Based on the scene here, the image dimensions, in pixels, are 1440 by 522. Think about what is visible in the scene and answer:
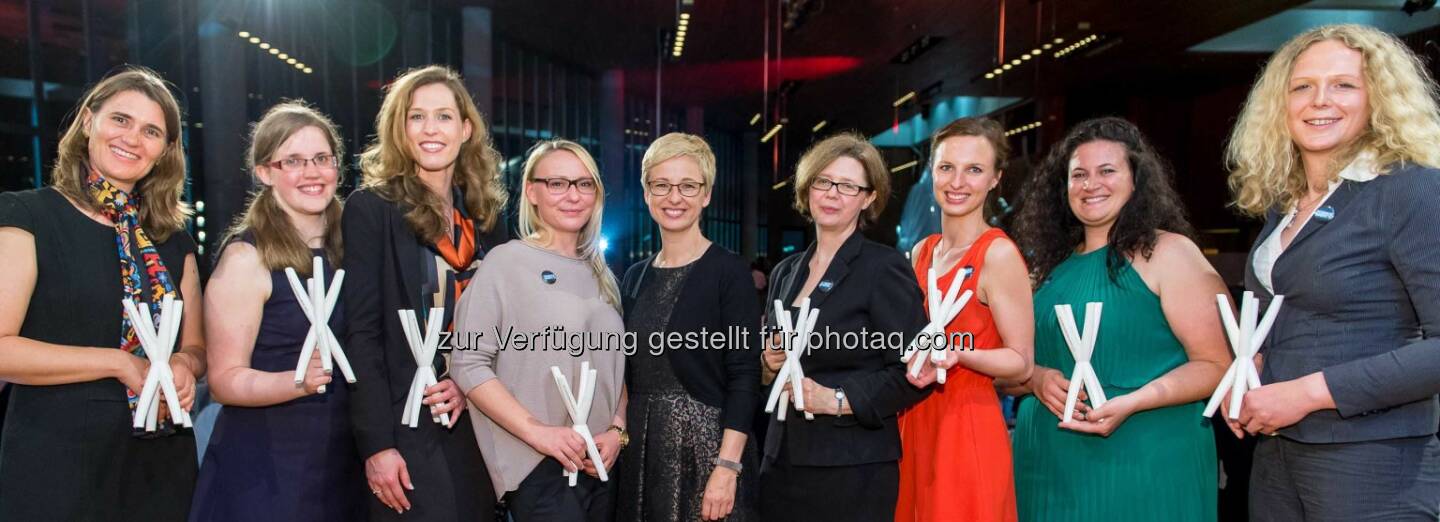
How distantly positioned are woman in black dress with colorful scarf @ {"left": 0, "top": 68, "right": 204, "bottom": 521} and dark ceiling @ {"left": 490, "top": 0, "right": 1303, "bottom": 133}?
4.65 metres

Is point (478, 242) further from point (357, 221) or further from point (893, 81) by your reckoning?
point (893, 81)

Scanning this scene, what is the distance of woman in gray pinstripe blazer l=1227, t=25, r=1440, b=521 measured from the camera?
150 cm

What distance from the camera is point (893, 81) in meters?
→ 6.55

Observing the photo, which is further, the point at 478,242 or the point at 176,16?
the point at 176,16

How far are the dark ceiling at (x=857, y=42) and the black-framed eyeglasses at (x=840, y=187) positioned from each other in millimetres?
3795

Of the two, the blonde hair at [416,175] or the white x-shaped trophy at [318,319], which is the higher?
the blonde hair at [416,175]

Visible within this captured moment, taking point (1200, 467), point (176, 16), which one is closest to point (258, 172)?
point (1200, 467)

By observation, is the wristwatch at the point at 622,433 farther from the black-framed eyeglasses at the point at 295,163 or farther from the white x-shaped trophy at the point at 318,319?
the black-framed eyeglasses at the point at 295,163

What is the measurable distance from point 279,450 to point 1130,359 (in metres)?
2.09

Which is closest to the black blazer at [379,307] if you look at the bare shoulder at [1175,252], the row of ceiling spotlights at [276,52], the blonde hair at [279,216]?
the blonde hair at [279,216]

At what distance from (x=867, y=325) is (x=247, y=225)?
156cm

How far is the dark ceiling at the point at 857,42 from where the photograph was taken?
21.3ft

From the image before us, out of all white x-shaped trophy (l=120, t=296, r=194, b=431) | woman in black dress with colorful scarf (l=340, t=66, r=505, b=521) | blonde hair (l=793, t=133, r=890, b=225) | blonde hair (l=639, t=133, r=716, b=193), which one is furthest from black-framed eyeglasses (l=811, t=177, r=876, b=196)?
white x-shaped trophy (l=120, t=296, r=194, b=431)

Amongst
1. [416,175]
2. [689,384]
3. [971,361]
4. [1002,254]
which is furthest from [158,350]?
[1002,254]
